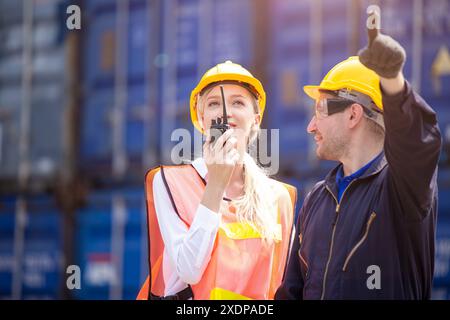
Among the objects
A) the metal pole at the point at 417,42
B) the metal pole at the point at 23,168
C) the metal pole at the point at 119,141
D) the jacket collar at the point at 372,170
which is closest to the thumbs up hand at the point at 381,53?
the jacket collar at the point at 372,170

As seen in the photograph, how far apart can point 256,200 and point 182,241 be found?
32 centimetres

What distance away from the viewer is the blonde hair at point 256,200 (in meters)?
2.70

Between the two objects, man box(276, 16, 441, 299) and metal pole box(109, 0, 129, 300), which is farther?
metal pole box(109, 0, 129, 300)

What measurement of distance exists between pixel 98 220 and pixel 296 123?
2.23 meters

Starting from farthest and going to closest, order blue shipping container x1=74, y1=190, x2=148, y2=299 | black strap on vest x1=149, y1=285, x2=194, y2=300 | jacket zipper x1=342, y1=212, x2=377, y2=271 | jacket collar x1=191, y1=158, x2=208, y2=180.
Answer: blue shipping container x1=74, y1=190, x2=148, y2=299 → jacket collar x1=191, y1=158, x2=208, y2=180 → black strap on vest x1=149, y1=285, x2=194, y2=300 → jacket zipper x1=342, y1=212, x2=377, y2=271

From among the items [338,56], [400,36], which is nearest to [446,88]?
[400,36]

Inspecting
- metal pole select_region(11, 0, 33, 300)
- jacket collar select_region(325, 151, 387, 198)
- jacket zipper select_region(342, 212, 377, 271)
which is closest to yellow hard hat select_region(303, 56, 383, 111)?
jacket collar select_region(325, 151, 387, 198)

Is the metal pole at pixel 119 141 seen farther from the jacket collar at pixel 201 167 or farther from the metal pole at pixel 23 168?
the jacket collar at pixel 201 167

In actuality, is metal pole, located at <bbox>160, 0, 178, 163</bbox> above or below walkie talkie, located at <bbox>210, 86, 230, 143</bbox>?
above

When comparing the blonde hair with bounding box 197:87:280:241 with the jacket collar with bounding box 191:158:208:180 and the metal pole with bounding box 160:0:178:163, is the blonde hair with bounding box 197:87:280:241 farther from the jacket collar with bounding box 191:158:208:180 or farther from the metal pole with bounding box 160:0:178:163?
the metal pole with bounding box 160:0:178:163

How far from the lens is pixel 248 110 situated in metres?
2.80

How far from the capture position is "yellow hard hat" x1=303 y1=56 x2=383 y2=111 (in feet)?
8.71

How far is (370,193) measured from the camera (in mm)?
2498

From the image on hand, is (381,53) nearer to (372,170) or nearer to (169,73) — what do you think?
(372,170)
